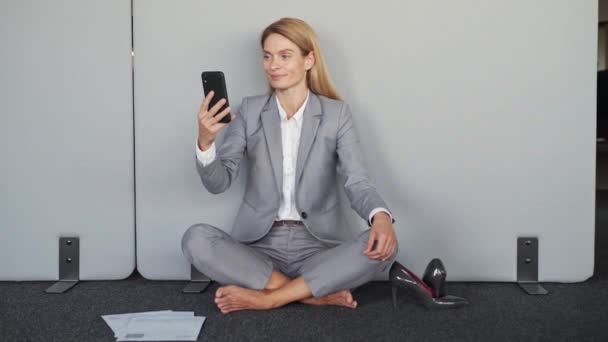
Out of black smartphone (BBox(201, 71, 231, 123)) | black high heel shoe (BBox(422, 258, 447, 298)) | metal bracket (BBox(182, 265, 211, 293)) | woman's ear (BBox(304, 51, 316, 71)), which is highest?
woman's ear (BBox(304, 51, 316, 71))

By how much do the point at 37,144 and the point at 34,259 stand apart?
42 centimetres

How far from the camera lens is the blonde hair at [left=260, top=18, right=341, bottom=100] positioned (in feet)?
6.80

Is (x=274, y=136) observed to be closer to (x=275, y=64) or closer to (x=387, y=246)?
(x=275, y=64)

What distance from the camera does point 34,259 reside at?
2.24 metres

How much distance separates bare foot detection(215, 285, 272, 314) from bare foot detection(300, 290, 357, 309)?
0.15 m

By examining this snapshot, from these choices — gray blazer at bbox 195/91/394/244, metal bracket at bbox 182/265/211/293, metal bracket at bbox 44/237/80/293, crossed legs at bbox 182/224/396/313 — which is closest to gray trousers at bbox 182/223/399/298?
crossed legs at bbox 182/224/396/313

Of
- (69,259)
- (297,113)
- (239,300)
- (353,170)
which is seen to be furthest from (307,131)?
(69,259)

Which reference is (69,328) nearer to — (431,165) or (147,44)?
(147,44)

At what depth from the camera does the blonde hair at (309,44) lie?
207 cm

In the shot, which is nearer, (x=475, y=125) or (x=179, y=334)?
(x=179, y=334)

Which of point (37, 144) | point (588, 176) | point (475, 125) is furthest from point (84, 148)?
point (588, 176)

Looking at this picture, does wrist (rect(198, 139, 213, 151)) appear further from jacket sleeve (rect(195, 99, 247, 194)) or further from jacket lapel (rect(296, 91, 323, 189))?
jacket lapel (rect(296, 91, 323, 189))

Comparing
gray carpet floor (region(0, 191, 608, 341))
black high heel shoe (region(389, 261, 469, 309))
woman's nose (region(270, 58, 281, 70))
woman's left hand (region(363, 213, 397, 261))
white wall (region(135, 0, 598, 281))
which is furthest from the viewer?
white wall (region(135, 0, 598, 281))

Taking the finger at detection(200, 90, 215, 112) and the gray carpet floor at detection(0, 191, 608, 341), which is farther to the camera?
the finger at detection(200, 90, 215, 112)
